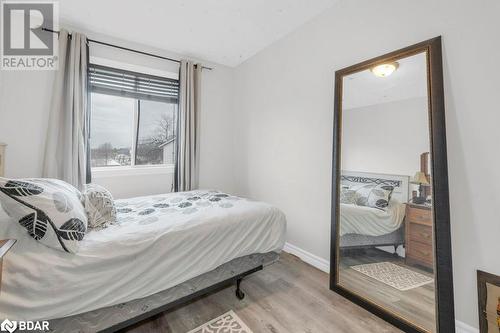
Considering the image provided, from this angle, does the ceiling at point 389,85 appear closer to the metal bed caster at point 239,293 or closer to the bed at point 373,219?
the bed at point 373,219

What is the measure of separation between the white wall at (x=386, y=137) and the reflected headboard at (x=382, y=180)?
0.03 m

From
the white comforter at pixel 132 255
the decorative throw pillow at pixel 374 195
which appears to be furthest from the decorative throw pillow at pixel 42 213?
the decorative throw pillow at pixel 374 195

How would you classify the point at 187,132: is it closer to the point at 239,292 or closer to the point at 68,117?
the point at 68,117

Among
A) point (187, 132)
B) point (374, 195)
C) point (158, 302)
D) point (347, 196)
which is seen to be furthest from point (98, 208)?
point (374, 195)

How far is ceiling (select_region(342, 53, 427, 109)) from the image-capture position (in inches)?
62.9

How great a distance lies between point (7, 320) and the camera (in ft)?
3.37

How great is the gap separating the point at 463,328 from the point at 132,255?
2.04 meters

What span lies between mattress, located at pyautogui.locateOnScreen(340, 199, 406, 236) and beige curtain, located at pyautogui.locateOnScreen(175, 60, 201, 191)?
76.7 inches

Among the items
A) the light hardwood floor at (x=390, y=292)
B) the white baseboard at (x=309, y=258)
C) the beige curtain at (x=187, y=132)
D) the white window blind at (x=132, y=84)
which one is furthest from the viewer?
the beige curtain at (x=187, y=132)

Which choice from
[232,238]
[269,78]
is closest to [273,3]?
[269,78]

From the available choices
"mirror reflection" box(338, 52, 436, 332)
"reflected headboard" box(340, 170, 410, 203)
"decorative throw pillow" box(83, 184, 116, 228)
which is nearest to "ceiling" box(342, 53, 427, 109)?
"mirror reflection" box(338, 52, 436, 332)

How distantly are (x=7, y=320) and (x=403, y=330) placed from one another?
2.20 m

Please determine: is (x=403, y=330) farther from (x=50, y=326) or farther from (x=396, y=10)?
(x=396, y=10)

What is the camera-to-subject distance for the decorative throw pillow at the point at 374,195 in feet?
5.74
